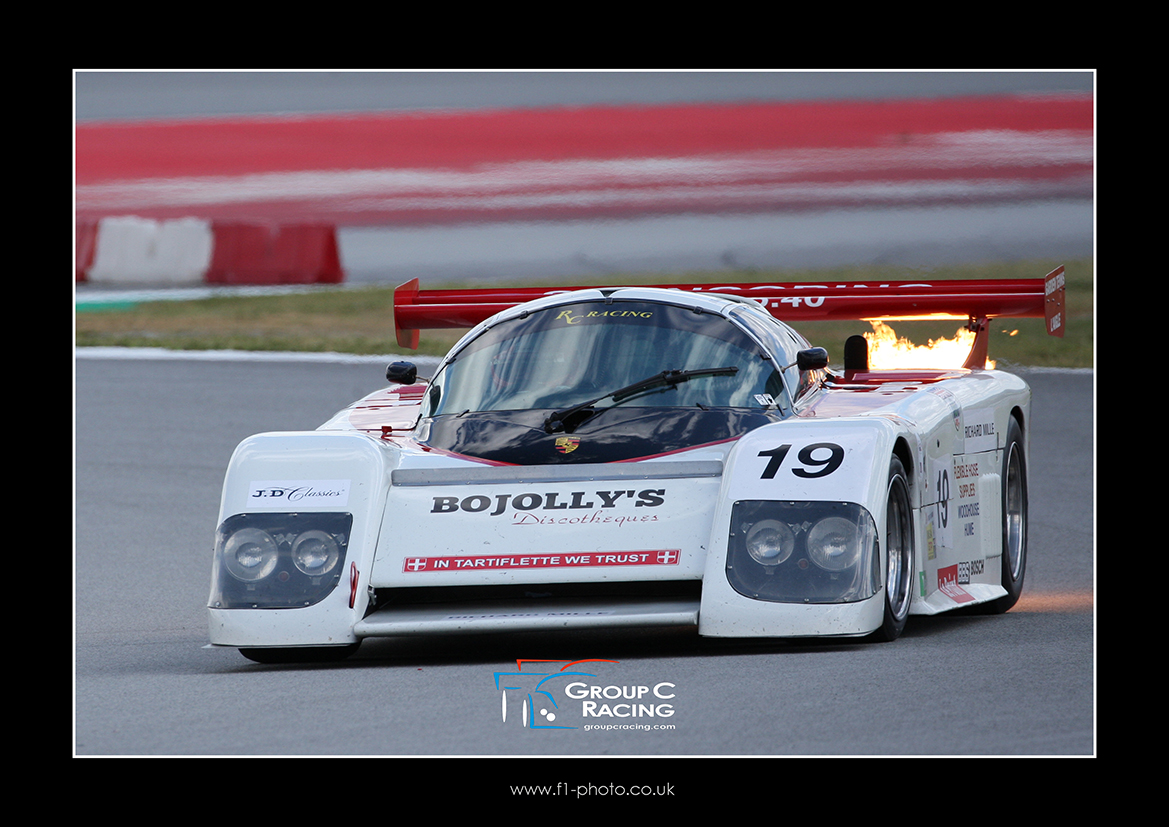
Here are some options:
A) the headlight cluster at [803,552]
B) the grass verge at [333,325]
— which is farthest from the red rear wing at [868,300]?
the grass verge at [333,325]

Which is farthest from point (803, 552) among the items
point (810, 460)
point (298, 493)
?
point (298, 493)

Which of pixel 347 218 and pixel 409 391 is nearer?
pixel 409 391

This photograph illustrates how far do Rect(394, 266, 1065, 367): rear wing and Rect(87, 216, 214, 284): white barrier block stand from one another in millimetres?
11044

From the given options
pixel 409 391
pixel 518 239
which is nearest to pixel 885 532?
pixel 409 391

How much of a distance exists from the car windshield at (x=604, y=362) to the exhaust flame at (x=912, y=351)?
6.26 ft

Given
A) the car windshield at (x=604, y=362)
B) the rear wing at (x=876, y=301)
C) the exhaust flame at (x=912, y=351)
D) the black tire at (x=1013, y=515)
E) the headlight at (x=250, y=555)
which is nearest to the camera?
the headlight at (x=250, y=555)

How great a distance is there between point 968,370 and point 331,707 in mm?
3988

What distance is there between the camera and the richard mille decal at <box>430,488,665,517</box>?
17.2 ft

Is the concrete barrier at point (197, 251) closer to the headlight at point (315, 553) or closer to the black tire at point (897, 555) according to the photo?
the headlight at point (315, 553)

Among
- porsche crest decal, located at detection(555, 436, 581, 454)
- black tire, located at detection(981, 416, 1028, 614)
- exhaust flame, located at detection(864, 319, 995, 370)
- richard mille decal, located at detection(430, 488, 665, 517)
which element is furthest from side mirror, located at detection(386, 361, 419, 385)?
black tire, located at detection(981, 416, 1028, 614)

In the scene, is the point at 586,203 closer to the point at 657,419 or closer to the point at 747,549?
the point at 657,419

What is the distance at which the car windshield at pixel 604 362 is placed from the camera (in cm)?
600

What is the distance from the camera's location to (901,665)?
4801 millimetres
